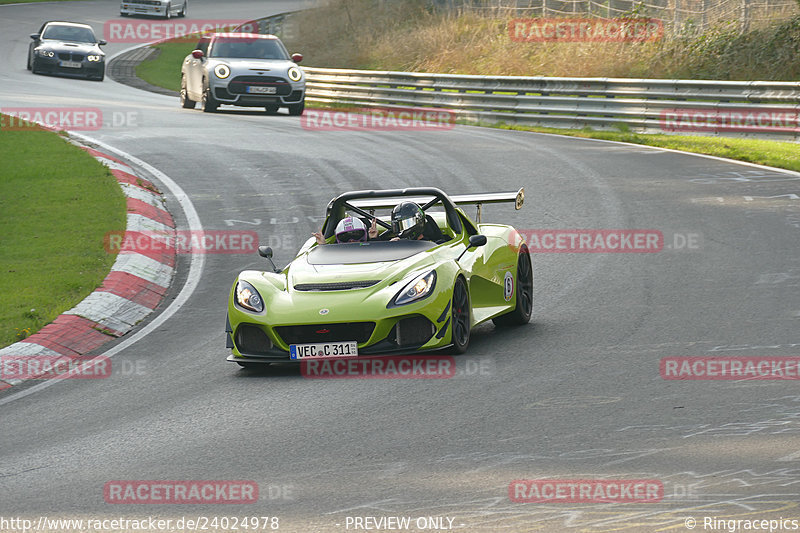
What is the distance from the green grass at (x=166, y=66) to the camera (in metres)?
39.4

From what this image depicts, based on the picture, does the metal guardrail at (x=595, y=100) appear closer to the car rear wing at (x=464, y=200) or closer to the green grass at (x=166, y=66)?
the green grass at (x=166, y=66)

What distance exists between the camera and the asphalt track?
18.9 ft

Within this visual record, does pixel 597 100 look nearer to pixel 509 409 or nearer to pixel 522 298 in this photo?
pixel 522 298

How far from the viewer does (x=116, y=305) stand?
1170cm

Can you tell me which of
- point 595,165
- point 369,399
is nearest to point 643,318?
point 369,399

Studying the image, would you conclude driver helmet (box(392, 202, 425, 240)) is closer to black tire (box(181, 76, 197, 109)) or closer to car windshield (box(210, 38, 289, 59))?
car windshield (box(210, 38, 289, 59))

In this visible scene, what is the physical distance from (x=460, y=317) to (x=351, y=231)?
1.47m

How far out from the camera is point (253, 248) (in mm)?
14586

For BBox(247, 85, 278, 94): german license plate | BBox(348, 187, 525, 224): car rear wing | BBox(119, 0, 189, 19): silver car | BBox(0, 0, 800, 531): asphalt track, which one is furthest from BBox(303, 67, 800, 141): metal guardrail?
BBox(119, 0, 189, 19): silver car

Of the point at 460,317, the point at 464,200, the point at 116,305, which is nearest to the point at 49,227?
the point at 116,305

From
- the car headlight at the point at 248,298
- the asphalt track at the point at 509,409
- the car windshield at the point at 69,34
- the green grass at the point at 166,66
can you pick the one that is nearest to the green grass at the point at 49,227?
the asphalt track at the point at 509,409

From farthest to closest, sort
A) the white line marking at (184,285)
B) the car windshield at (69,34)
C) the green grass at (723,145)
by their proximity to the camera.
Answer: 1. the car windshield at (69,34)
2. the green grass at (723,145)
3. the white line marking at (184,285)

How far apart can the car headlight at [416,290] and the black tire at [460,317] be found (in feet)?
0.77

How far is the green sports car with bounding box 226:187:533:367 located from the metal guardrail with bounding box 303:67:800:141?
12596mm
